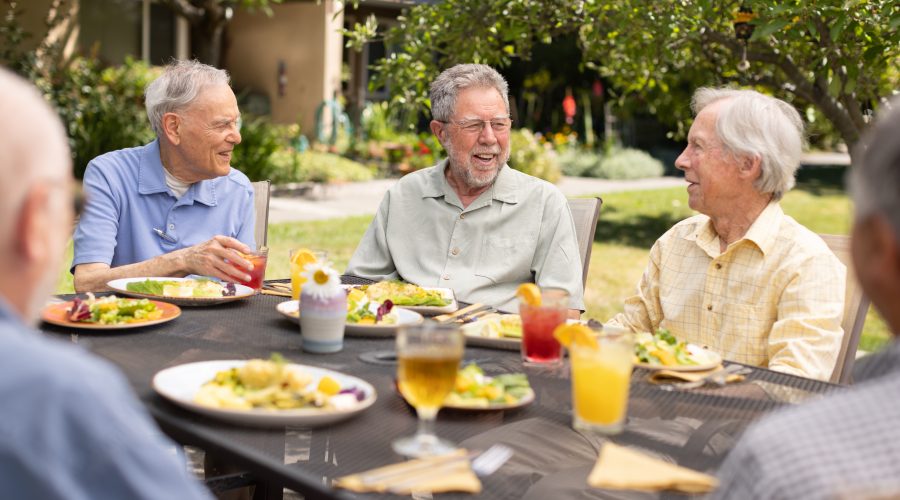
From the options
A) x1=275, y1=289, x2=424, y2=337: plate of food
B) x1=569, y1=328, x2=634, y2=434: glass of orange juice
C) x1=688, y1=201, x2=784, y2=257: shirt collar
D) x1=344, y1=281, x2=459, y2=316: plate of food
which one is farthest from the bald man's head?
x1=688, y1=201, x2=784, y2=257: shirt collar

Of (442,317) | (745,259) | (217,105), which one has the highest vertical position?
(217,105)

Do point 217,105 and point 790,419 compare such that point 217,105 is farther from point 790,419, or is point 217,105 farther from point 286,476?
point 790,419

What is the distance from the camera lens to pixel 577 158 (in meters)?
16.5

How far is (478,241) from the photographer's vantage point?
11.7 feet

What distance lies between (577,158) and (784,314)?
1384 centimetres

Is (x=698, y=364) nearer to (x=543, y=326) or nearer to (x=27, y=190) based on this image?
(x=543, y=326)

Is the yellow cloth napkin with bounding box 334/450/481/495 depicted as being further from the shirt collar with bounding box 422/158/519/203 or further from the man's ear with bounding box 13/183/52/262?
the shirt collar with bounding box 422/158/519/203

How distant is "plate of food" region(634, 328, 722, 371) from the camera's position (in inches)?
88.7

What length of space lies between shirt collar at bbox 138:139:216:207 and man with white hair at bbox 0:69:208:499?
8.06ft

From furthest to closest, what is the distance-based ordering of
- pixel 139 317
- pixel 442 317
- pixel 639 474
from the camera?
1. pixel 442 317
2. pixel 139 317
3. pixel 639 474

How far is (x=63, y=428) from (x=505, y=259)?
2613mm

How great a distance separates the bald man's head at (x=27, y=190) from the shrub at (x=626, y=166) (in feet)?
50.4

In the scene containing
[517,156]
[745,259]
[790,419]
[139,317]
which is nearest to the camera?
[790,419]

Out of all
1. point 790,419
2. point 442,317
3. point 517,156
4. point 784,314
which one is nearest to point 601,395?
point 790,419
